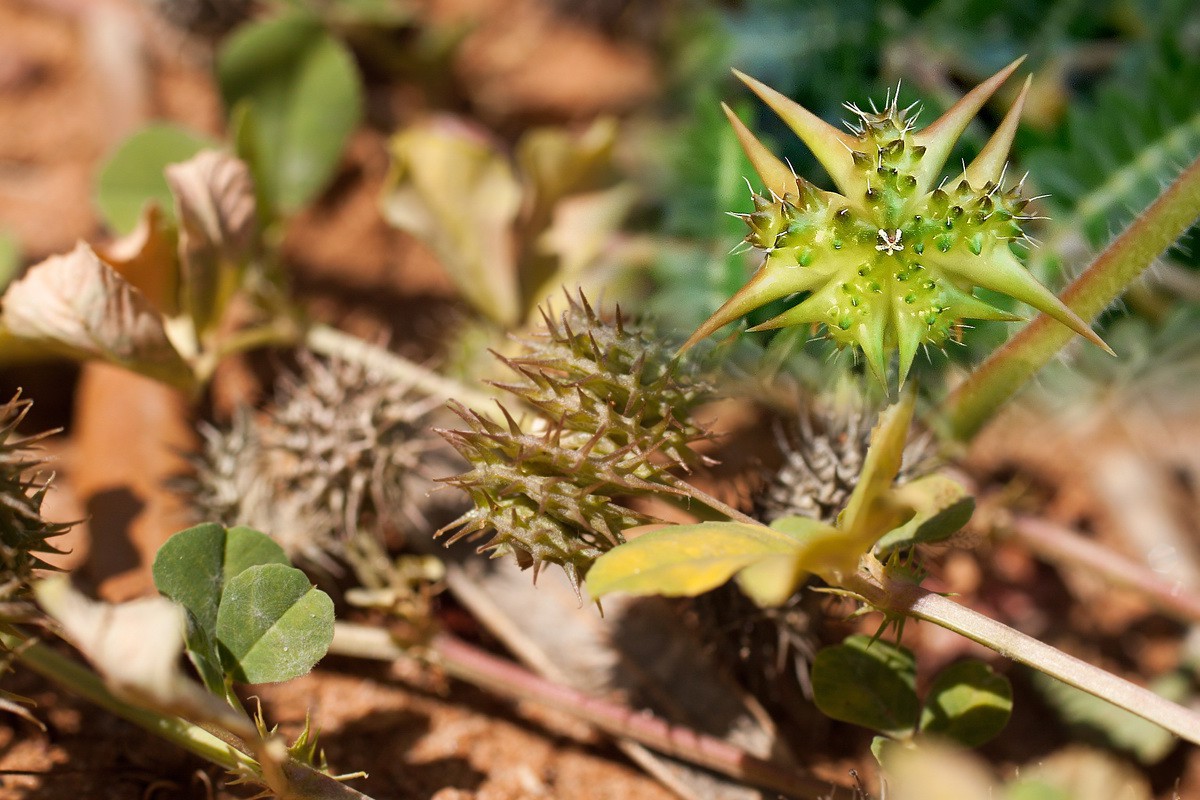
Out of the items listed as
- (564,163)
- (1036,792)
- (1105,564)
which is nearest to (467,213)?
(564,163)

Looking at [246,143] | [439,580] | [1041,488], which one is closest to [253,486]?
[439,580]

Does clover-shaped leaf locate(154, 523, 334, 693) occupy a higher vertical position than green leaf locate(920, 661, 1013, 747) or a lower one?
lower

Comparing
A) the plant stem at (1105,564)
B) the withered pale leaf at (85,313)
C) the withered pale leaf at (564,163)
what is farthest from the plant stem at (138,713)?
the plant stem at (1105,564)

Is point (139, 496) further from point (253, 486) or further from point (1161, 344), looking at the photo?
point (1161, 344)

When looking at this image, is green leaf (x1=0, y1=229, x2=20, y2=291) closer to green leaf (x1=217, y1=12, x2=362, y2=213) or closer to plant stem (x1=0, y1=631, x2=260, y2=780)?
green leaf (x1=217, y1=12, x2=362, y2=213)

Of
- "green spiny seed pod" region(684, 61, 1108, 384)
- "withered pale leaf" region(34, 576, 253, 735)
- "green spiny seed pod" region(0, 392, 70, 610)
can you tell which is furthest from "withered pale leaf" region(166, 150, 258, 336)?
"green spiny seed pod" region(684, 61, 1108, 384)

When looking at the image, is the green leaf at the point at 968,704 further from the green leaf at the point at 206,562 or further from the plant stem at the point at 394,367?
the green leaf at the point at 206,562
